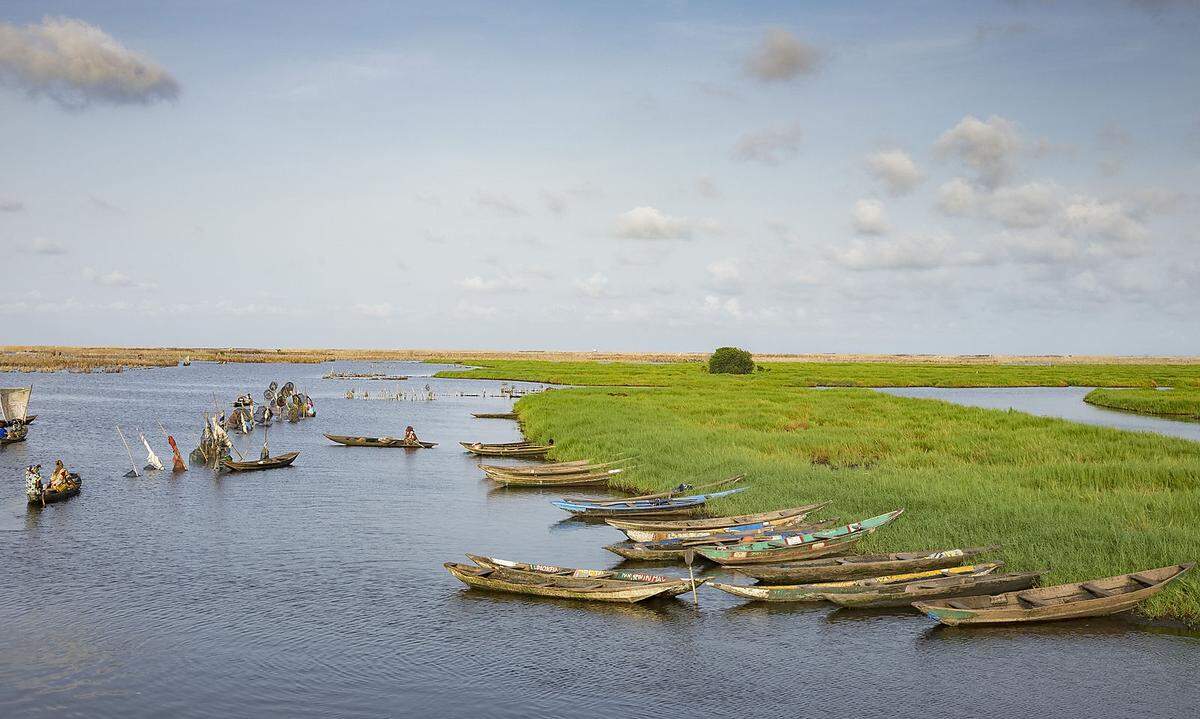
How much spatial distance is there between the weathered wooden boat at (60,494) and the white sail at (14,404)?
22.9 metres

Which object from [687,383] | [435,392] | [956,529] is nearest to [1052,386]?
[687,383]

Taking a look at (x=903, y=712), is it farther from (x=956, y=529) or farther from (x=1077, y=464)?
(x=1077, y=464)

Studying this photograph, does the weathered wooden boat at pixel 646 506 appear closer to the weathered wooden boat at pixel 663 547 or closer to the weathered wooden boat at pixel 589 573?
the weathered wooden boat at pixel 663 547

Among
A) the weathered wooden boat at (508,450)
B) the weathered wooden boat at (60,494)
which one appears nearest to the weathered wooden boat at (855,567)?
the weathered wooden boat at (60,494)

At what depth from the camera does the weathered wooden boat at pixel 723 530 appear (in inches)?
964

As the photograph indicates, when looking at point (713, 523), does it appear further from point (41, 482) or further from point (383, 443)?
point (383, 443)

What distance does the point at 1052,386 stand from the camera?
122438 mm

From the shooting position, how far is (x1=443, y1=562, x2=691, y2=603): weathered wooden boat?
775 inches

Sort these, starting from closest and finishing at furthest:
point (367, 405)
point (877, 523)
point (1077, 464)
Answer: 1. point (877, 523)
2. point (1077, 464)
3. point (367, 405)

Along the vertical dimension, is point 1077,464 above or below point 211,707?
above

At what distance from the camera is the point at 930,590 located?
19156mm

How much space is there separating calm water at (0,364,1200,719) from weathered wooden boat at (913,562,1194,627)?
38 cm

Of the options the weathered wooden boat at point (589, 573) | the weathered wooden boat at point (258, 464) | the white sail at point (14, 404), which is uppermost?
the white sail at point (14, 404)

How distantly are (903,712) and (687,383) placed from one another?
8417 centimetres
